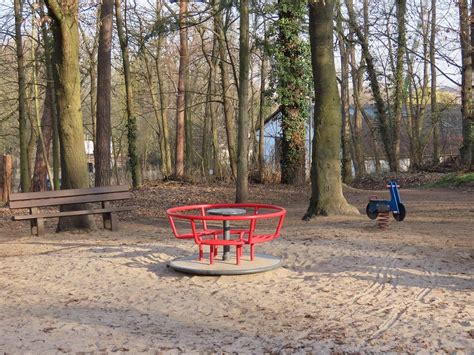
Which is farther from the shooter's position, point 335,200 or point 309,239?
point 335,200

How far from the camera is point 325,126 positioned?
10.9m

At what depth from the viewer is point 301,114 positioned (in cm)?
1998

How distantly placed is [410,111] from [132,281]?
31597mm

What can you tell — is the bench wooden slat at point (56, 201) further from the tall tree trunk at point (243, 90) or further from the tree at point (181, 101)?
the tree at point (181, 101)

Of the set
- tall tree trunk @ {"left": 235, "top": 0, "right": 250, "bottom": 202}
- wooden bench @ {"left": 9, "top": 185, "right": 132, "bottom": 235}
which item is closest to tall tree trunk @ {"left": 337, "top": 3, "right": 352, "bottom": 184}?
tall tree trunk @ {"left": 235, "top": 0, "right": 250, "bottom": 202}

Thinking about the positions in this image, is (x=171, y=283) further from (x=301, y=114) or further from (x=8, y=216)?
(x=301, y=114)

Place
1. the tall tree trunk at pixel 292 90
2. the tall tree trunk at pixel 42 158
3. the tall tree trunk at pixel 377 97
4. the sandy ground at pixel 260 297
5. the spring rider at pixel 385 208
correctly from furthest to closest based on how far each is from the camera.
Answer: the tall tree trunk at pixel 377 97
the tall tree trunk at pixel 42 158
the tall tree trunk at pixel 292 90
the spring rider at pixel 385 208
the sandy ground at pixel 260 297

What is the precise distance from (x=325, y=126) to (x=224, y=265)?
16.3ft

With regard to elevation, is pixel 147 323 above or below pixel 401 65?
below

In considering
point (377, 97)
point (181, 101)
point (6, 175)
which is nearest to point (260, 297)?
point (6, 175)

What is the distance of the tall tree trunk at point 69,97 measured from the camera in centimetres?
1033

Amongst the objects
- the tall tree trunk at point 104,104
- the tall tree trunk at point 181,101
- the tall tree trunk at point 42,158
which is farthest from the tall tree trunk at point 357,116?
the tall tree trunk at point 104,104

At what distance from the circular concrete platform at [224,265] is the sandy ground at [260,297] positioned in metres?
0.09

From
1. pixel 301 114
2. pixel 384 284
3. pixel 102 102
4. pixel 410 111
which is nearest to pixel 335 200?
pixel 384 284
